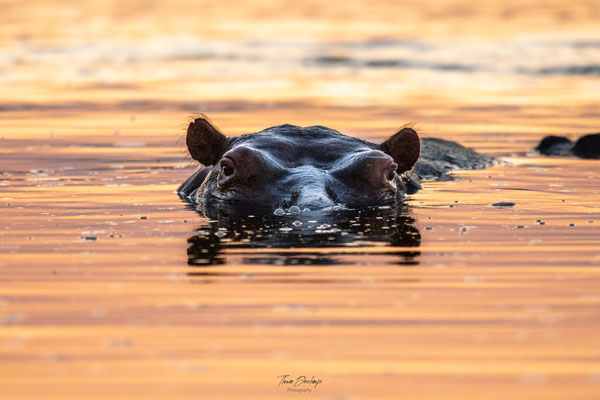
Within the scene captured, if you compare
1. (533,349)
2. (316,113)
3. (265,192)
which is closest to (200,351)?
(533,349)

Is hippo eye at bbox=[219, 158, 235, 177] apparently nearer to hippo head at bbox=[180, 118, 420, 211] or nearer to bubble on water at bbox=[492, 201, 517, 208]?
hippo head at bbox=[180, 118, 420, 211]

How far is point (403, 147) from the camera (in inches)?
482

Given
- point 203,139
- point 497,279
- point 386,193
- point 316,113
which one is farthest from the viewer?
point 316,113

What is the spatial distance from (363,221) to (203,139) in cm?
264

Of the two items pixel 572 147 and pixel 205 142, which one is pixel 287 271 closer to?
pixel 205 142

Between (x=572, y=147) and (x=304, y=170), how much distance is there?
248 inches

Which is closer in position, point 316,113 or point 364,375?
point 364,375

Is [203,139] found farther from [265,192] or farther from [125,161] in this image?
[125,161]

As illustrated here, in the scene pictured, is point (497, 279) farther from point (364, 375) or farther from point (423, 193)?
point (423, 193)

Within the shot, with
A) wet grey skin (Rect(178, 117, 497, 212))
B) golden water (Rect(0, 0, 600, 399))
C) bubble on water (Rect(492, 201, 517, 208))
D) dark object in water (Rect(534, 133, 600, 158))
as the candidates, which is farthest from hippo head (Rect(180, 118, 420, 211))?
dark object in water (Rect(534, 133, 600, 158))

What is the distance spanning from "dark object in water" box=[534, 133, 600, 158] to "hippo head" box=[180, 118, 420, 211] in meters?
4.47

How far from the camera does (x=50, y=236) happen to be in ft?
31.6

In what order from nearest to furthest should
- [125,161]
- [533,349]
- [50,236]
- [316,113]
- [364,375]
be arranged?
[364,375] → [533,349] → [50,236] → [125,161] → [316,113]

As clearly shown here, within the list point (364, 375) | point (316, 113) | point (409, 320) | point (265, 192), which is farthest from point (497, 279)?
point (316, 113)
